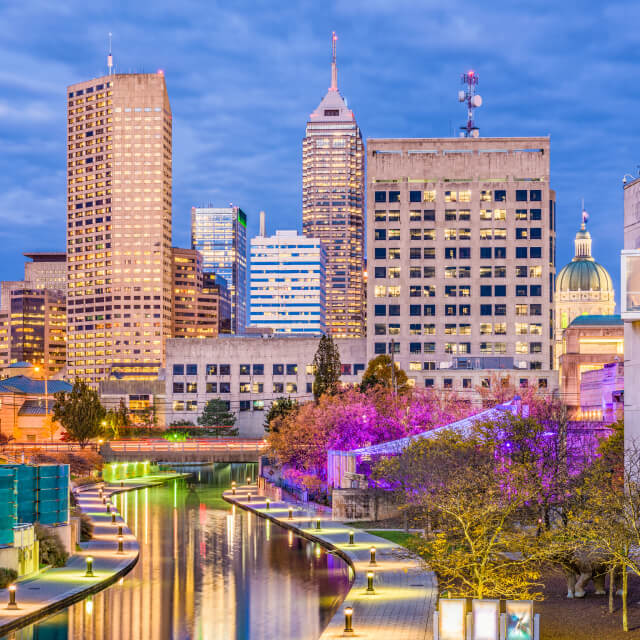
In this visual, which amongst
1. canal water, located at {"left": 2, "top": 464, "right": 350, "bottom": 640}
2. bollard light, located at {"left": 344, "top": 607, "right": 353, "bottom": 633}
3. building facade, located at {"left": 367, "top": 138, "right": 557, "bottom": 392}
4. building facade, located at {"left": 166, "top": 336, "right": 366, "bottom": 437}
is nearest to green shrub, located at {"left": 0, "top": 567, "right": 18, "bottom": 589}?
canal water, located at {"left": 2, "top": 464, "right": 350, "bottom": 640}

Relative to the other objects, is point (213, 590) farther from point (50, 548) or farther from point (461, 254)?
point (461, 254)

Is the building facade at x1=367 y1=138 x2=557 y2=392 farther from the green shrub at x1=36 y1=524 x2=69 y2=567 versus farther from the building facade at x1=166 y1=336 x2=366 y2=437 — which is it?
the green shrub at x1=36 y1=524 x2=69 y2=567

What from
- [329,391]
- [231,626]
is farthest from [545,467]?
[329,391]

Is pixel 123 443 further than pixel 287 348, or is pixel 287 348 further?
pixel 287 348

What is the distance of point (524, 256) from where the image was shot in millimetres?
143625

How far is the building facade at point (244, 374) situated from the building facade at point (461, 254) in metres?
12.7

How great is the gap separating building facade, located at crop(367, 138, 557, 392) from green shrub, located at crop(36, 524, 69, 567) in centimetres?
10589

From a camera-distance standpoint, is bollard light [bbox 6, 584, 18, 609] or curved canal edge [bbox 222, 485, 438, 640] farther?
bollard light [bbox 6, 584, 18, 609]

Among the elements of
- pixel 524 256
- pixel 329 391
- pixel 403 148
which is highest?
pixel 403 148

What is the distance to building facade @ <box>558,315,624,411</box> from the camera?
92.3 metres

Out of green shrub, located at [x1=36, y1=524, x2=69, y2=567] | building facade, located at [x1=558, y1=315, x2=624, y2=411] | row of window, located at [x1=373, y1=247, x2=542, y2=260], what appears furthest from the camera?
row of window, located at [x1=373, y1=247, x2=542, y2=260]

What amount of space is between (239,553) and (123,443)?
76634 mm

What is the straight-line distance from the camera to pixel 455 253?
14512 centimetres

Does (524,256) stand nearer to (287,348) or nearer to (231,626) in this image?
(287,348)
